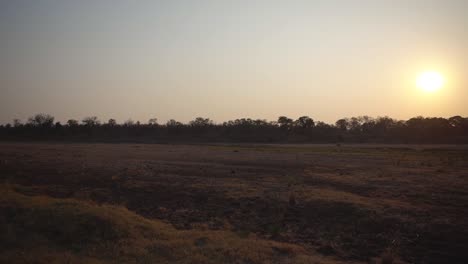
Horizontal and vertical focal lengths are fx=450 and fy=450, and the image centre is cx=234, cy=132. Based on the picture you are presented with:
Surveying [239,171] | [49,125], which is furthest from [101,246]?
[49,125]

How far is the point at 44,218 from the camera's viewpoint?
546 inches

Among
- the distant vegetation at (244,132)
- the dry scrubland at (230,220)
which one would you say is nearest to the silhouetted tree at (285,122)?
the distant vegetation at (244,132)

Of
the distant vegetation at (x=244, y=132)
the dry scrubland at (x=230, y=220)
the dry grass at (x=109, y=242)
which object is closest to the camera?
the dry grass at (x=109, y=242)

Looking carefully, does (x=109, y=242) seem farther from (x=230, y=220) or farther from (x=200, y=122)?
(x=200, y=122)

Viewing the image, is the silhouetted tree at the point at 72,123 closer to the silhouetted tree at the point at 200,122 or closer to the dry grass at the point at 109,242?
the silhouetted tree at the point at 200,122

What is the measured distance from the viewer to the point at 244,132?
124m

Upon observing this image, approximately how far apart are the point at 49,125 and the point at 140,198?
122 meters

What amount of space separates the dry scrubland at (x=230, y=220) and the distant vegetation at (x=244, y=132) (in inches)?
Answer: 3344

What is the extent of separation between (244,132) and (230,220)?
350 ft

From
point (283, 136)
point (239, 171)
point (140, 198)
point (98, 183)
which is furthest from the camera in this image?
point (283, 136)

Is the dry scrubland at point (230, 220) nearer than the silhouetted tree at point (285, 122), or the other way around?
the dry scrubland at point (230, 220)

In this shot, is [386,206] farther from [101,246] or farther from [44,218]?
[44,218]

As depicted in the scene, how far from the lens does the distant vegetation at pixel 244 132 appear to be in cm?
11188

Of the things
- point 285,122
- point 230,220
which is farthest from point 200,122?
point 230,220
